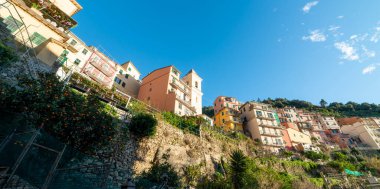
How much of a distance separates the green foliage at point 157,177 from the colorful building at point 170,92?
15.5 m

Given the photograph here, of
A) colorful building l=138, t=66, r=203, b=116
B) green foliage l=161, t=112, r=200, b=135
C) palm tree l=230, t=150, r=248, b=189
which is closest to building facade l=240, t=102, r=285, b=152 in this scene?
colorful building l=138, t=66, r=203, b=116

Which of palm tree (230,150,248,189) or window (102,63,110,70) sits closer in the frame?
palm tree (230,150,248,189)

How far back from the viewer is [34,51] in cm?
1330

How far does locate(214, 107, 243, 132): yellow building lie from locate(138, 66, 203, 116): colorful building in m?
10.9

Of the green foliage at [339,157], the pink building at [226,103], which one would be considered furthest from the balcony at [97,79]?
the green foliage at [339,157]

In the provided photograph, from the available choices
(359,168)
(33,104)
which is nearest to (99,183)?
(33,104)

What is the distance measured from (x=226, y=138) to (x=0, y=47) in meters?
24.7

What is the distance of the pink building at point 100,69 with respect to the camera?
90.0ft

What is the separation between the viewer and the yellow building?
4488 centimetres

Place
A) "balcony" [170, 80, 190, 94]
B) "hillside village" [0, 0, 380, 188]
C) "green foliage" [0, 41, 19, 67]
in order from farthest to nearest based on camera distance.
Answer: "balcony" [170, 80, 190, 94]
"green foliage" [0, 41, 19, 67]
"hillside village" [0, 0, 380, 188]

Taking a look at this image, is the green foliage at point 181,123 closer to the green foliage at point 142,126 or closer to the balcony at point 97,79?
the green foliage at point 142,126

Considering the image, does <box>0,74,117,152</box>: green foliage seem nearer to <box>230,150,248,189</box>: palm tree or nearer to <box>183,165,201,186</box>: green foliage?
<box>183,165,201,186</box>: green foliage

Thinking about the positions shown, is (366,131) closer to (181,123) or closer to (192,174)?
(181,123)

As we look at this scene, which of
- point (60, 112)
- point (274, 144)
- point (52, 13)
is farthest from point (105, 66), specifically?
point (274, 144)
